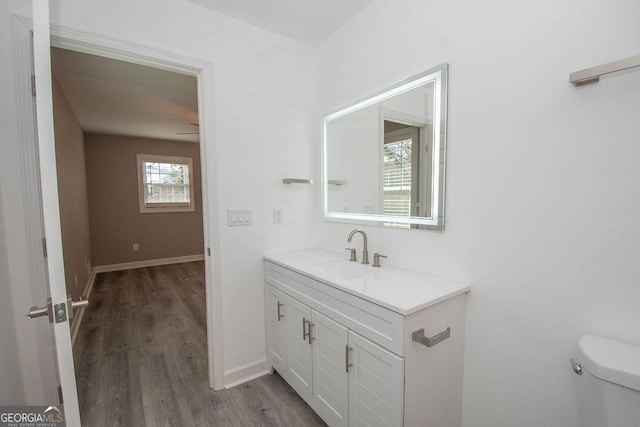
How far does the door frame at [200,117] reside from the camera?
137 cm

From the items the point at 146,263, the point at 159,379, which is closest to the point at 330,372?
the point at 159,379

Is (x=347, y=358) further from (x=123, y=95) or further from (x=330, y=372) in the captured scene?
(x=123, y=95)

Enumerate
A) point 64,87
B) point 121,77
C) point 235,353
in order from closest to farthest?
point 235,353 < point 121,77 < point 64,87

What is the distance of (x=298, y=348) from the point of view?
68.3 inches

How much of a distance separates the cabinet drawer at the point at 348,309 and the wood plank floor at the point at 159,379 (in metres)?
0.72

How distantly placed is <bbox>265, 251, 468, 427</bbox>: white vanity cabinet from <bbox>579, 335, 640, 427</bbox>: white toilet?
1.51 ft

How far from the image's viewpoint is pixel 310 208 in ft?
7.73

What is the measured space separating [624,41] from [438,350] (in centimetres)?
131

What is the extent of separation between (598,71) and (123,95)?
3.91 m

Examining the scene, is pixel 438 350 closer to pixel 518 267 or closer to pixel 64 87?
pixel 518 267

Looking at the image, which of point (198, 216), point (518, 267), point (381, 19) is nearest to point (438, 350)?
point (518, 267)

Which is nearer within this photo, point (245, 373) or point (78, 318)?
point (245, 373)

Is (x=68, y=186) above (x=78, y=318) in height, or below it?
above

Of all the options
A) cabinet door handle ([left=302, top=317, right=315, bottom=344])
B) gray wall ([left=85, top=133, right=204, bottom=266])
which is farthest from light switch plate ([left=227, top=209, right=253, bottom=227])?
gray wall ([left=85, top=133, right=204, bottom=266])
